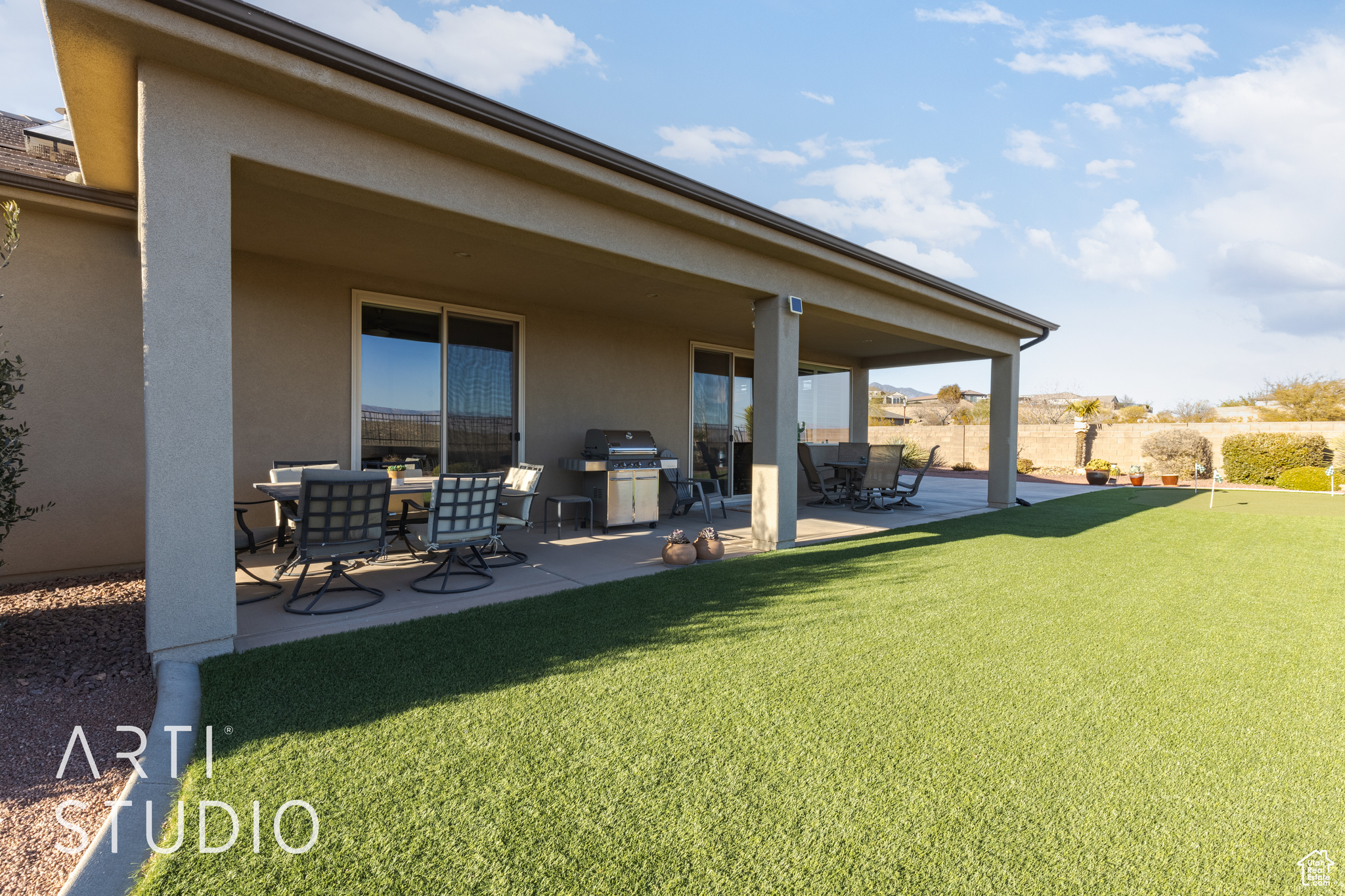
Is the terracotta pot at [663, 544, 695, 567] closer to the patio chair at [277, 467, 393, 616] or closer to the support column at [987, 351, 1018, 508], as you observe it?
the patio chair at [277, 467, 393, 616]

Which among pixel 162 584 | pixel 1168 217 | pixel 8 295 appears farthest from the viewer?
pixel 1168 217

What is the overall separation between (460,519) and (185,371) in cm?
200

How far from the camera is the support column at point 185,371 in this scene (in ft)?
9.16

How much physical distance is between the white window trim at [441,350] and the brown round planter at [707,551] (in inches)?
111

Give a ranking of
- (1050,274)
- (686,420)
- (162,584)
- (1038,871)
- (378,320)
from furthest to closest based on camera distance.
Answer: (1050,274), (686,420), (378,320), (162,584), (1038,871)

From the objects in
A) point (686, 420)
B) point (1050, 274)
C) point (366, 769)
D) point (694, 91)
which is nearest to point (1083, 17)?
point (694, 91)

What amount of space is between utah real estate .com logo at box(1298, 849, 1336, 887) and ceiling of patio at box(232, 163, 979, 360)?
14.8 ft

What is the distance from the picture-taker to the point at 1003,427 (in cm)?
941

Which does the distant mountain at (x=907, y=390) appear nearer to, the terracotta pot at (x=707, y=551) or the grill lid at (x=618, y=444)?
the grill lid at (x=618, y=444)

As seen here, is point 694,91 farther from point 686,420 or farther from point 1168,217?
point 1168,217

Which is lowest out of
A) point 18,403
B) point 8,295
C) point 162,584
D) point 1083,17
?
point 162,584

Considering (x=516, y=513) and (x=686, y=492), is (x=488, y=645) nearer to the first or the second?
(x=516, y=513)

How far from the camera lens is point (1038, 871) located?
1560mm

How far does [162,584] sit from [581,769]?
2352 mm
